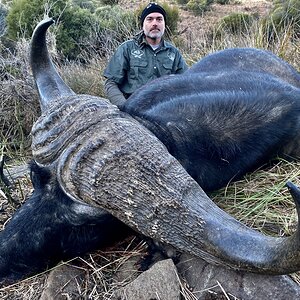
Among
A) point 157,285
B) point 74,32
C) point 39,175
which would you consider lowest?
point 74,32

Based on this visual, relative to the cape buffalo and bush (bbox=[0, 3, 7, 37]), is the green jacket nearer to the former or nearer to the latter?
the cape buffalo

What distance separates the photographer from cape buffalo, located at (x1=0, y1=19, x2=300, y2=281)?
202 centimetres

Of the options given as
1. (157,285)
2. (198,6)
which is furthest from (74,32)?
(157,285)

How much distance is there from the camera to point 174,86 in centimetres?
316

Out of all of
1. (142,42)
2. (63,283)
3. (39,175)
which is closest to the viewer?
(39,175)

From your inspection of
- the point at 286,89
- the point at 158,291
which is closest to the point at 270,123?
the point at 286,89

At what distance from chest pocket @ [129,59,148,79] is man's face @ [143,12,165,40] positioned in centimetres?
34

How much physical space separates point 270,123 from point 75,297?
55.5 inches

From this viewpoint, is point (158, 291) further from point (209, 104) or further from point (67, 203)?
point (209, 104)

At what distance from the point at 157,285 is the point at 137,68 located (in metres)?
4.08

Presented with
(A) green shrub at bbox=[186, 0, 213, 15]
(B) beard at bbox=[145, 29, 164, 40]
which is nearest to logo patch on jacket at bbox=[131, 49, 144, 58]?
(B) beard at bbox=[145, 29, 164, 40]

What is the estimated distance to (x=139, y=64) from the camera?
616 cm

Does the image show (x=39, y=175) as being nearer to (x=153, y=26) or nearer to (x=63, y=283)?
(x=63, y=283)

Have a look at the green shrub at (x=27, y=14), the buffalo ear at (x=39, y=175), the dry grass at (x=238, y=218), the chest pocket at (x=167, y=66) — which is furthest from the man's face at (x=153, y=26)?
the buffalo ear at (x=39, y=175)
